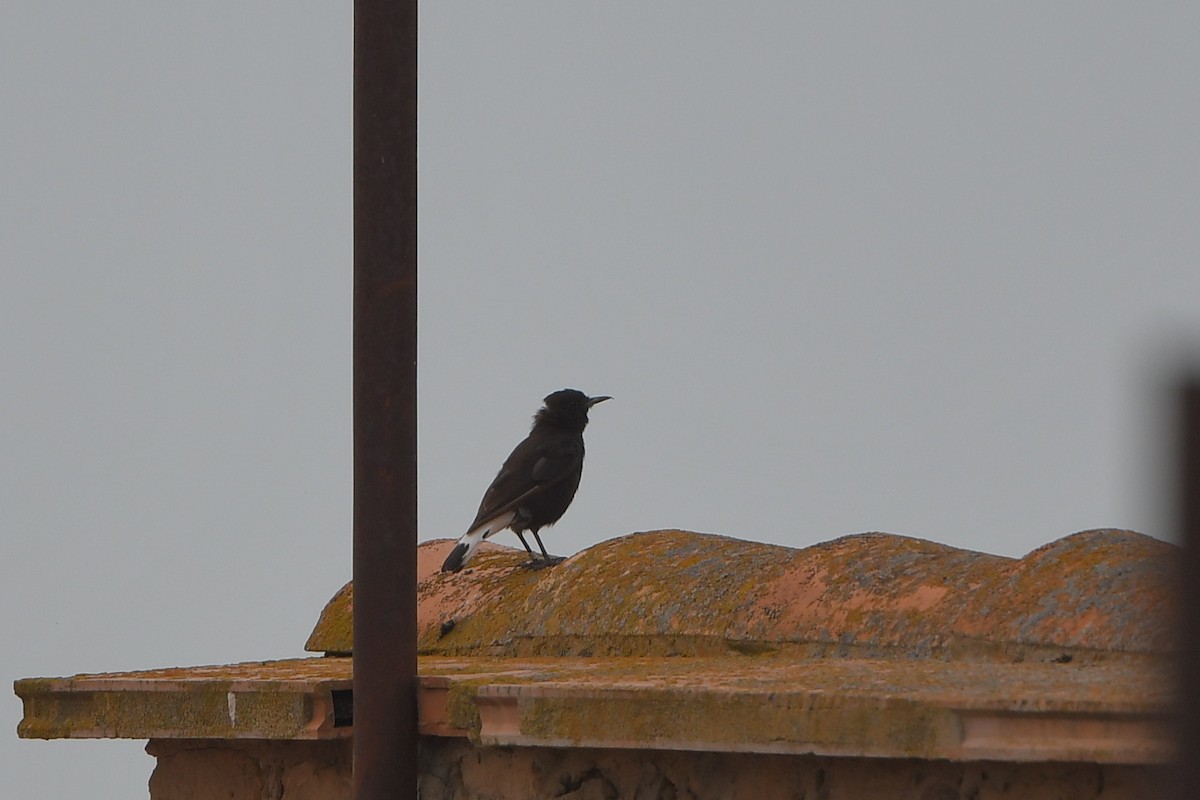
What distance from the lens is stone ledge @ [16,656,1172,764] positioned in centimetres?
234

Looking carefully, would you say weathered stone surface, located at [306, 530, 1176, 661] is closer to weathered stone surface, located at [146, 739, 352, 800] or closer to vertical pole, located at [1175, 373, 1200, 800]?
weathered stone surface, located at [146, 739, 352, 800]

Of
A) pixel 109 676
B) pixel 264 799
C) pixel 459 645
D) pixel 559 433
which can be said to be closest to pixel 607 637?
pixel 459 645

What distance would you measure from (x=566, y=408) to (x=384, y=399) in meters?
4.59

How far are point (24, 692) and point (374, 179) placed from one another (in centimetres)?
163

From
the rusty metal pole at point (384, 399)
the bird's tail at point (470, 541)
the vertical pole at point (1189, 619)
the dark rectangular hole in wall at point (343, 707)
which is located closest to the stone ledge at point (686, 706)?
the dark rectangular hole in wall at point (343, 707)

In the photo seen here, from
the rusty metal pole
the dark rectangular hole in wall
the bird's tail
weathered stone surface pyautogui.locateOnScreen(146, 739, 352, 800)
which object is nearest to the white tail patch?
A: the bird's tail

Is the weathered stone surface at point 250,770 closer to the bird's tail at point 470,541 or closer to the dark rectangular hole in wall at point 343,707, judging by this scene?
the dark rectangular hole in wall at point 343,707

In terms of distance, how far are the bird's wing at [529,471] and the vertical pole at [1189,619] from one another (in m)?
6.74

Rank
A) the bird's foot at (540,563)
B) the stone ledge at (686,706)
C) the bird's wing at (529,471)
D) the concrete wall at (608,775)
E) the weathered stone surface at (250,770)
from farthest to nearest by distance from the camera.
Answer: the bird's wing at (529,471) → the bird's foot at (540,563) → the weathered stone surface at (250,770) → the concrete wall at (608,775) → the stone ledge at (686,706)

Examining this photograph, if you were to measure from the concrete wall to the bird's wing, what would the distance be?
3.59m

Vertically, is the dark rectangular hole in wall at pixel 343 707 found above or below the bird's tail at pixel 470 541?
below

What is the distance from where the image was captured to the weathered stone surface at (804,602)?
341cm

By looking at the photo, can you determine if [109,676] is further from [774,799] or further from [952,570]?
[952,570]

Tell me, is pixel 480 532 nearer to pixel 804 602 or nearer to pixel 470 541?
pixel 470 541
